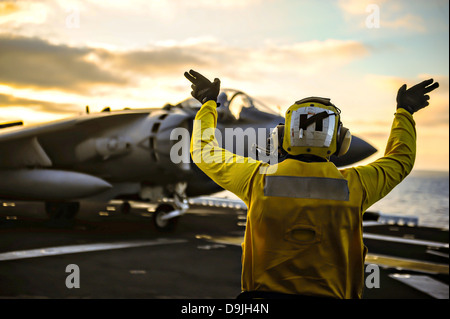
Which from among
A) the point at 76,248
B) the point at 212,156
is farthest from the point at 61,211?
the point at 212,156

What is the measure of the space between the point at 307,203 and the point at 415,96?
914 mm

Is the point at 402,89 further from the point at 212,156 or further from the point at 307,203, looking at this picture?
the point at 212,156

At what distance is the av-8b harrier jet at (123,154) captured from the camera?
31.2 ft

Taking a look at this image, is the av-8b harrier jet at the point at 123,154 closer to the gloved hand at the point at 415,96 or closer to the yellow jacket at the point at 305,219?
the gloved hand at the point at 415,96

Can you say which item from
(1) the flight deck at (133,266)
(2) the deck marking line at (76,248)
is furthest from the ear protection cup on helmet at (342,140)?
(2) the deck marking line at (76,248)

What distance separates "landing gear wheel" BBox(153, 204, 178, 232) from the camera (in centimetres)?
1082

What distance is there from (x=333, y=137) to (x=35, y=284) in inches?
204

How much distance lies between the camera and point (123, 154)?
401 inches

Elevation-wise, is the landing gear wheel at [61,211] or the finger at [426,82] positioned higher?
the finger at [426,82]

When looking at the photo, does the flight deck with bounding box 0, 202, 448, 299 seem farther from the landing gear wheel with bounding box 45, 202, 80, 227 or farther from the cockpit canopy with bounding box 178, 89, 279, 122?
the cockpit canopy with bounding box 178, 89, 279, 122

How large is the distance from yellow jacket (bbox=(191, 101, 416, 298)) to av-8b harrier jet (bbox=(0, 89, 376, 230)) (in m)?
6.75

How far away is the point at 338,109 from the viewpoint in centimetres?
218

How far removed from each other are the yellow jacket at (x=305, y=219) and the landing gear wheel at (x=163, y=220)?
8.88 metres
